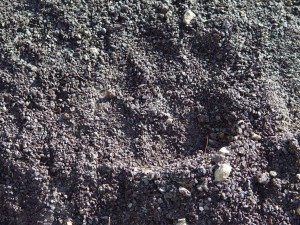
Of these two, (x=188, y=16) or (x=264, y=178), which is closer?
(x=264, y=178)

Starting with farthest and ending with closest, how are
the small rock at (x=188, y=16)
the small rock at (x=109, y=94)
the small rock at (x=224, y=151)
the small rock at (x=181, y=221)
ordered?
1. the small rock at (x=188, y=16)
2. the small rock at (x=109, y=94)
3. the small rock at (x=224, y=151)
4. the small rock at (x=181, y=221)

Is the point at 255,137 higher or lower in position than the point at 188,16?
lower

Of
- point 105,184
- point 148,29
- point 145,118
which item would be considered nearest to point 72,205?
point 105,184

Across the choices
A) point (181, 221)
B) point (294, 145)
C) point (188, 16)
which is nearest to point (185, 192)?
point (181, 221)

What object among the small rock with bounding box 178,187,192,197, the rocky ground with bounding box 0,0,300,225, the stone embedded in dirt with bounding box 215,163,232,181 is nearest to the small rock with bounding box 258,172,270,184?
the rocky ground with bounding box 0,0,300,225

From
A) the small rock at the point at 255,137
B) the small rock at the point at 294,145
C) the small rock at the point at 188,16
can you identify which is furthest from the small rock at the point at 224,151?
the small rock at the point at 188,16

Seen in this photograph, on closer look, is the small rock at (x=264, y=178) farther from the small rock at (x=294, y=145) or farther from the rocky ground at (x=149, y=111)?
the small rock at (x=294, y=145)

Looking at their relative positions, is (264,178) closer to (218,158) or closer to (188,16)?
(218,158)
